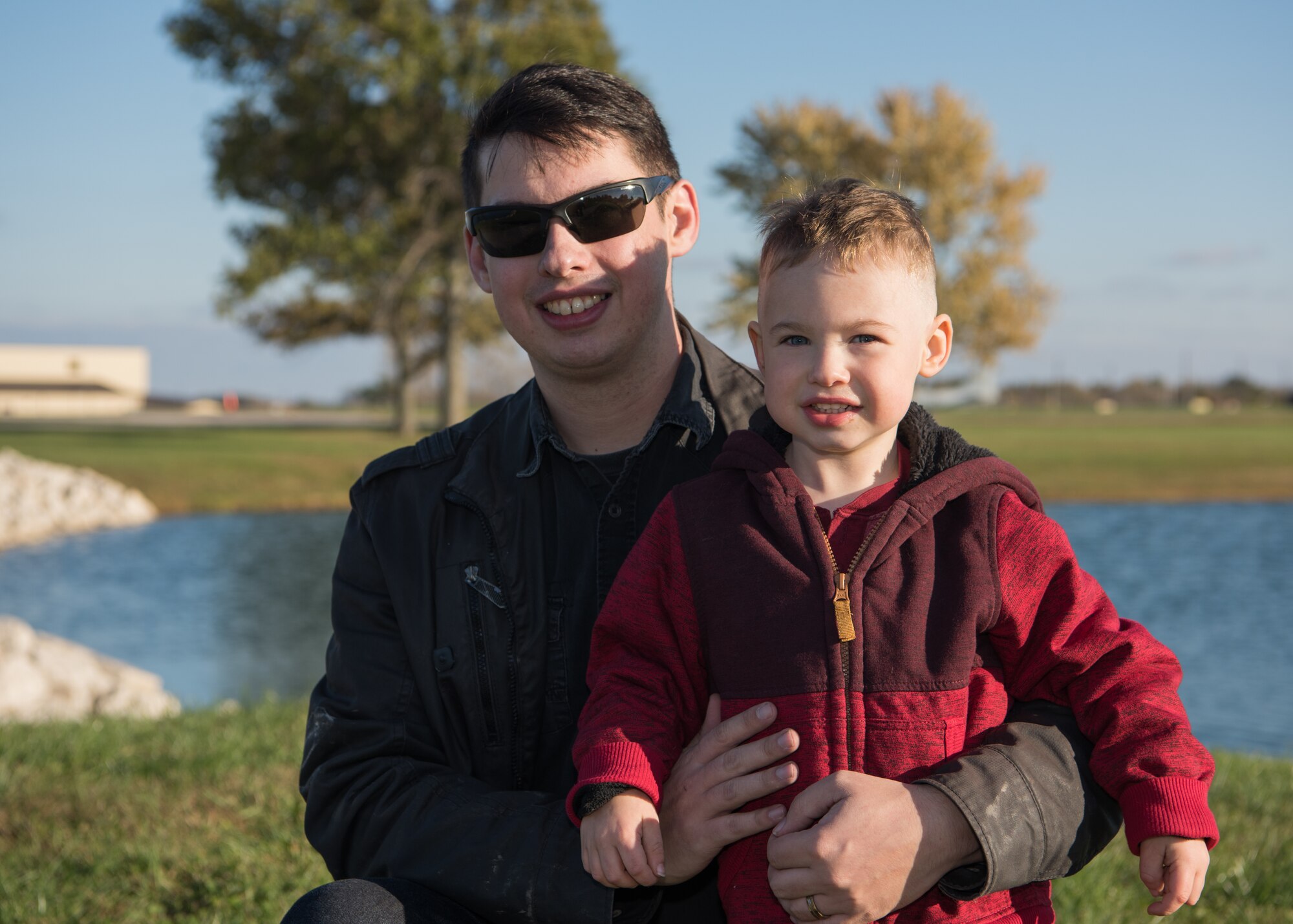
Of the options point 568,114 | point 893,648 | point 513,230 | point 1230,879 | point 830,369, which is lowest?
point 1230,879

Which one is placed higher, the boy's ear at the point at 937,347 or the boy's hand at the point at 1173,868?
the boy's ear at the point at 937,347

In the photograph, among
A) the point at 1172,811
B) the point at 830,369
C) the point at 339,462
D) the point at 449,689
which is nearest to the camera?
the point at 1172,811

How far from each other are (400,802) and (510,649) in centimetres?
43

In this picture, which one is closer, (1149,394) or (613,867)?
(613,867)

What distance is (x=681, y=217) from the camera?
311 centimetres

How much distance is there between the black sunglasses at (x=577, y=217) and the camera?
9.12ft

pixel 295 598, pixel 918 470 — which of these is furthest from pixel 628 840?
pixel 295 598

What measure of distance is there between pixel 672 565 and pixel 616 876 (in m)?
0.59

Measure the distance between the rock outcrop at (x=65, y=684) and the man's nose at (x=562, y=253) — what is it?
586 cm

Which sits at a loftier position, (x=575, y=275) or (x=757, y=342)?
(x=575, y=275)

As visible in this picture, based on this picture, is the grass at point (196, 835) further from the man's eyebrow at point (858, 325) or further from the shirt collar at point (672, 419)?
the man's eyebrow at point (858, 325)

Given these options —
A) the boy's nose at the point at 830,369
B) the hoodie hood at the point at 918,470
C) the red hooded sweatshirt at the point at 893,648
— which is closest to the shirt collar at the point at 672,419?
the hoodie hood at the point at 918,470

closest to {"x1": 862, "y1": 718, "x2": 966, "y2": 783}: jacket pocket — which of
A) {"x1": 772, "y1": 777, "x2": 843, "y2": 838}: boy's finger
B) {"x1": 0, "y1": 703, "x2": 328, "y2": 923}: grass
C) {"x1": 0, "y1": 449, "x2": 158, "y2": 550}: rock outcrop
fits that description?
{"x1": 772, "y1": 777, "x2": 843, "y2": 838}: boy's finger

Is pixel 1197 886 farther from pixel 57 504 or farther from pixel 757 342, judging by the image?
pixel 57 504
